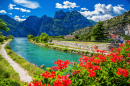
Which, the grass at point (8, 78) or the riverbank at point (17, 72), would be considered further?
the riverbank at point (17, 72)

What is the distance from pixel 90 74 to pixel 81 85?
0.50 m

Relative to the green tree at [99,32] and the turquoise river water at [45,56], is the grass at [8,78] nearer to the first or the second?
the turquoise river water at [45,56]

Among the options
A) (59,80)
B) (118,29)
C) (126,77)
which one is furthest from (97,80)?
(118,29)

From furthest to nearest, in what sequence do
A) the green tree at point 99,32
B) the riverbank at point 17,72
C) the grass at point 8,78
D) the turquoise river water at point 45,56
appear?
the green tree at point 99,32, the turquoise river water at point 45,56, the riverbank at point 17,72, the grass at point 8,78

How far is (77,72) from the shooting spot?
11.2 feet

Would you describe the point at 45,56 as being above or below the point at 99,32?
below

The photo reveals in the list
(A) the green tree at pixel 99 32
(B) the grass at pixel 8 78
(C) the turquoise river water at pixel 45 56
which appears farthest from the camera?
(A) the green tree at pixel 99 32

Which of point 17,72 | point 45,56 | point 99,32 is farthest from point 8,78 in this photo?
point 99,32

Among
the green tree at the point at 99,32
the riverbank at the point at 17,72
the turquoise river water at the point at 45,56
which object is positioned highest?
the green tree at the point at 99,32

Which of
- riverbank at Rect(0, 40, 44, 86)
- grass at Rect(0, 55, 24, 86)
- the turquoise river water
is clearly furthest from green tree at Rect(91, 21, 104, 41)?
grass at Rect(0, 55, 24, 86)

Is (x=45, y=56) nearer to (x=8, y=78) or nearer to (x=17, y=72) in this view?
(x=17, y=72)

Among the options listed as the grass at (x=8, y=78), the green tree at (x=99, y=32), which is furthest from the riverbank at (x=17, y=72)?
the green tree at (x=99, y=32)

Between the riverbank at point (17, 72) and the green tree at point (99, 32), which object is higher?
the green tree at point (99, 32)

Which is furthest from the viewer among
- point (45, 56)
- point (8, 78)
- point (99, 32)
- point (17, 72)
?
point (99, 32)
